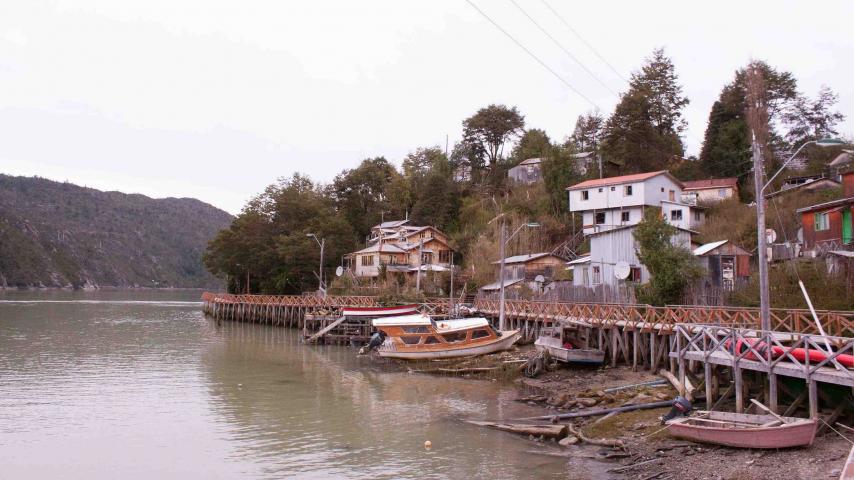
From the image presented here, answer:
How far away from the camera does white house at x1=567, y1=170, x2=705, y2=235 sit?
5859cm

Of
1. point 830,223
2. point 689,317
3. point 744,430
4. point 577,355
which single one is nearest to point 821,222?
point 830,223

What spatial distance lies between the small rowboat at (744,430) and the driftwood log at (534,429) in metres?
3.20

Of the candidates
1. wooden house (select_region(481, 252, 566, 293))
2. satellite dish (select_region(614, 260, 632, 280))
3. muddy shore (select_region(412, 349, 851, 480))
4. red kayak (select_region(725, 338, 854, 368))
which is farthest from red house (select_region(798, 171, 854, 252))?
wooden house (select_region(481, 252, 566, 293))

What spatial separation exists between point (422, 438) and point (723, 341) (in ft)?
32.0

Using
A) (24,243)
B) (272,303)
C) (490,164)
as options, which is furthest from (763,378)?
(24,243)

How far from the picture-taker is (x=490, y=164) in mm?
99750

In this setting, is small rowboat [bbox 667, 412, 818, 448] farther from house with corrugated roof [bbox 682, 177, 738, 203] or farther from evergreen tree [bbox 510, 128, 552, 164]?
evergreen tree [bbox 510, 128, 552, 164]

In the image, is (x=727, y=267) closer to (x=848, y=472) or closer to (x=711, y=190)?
(x=711, y=190)

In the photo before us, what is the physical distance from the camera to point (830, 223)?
37969 mm

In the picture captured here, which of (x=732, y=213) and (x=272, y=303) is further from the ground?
(x=732, y=213)

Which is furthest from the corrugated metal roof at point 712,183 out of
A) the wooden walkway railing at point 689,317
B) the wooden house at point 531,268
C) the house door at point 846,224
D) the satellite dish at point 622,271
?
the wooden walkway railing at point 689,317

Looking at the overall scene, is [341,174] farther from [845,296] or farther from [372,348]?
[845,296]

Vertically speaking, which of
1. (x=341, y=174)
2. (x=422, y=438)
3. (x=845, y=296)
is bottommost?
(x=422, y=438)

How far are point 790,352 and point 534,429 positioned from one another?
7543 mm
